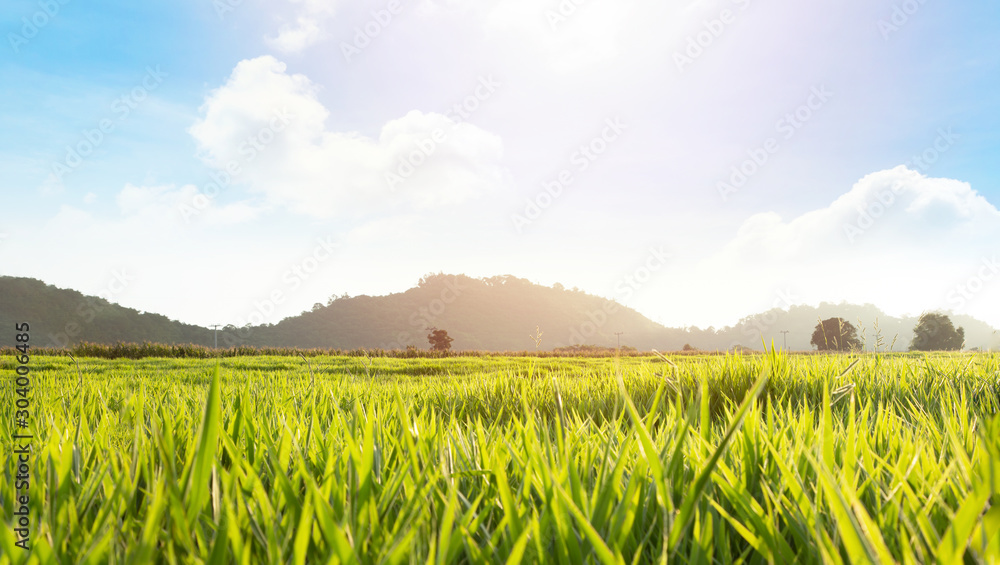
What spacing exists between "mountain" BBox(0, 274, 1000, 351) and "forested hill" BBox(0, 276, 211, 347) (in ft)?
0.36

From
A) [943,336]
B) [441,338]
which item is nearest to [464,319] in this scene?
[441,338]

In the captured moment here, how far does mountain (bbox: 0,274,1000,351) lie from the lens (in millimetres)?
65438

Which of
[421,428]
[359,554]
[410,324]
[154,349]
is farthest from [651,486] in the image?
[410,324]

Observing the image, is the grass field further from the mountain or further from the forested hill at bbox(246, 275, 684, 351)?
the forested hill at bbox(246, 275, 684, 351)

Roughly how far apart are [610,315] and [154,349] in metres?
111

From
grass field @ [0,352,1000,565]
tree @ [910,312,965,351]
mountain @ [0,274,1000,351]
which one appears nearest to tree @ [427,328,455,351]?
mountain @ [0,274,1000,351]

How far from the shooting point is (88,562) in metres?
0.57

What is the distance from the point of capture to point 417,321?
307 ft

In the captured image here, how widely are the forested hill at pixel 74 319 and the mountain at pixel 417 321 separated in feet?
0.36

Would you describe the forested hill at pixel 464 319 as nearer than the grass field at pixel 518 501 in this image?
No

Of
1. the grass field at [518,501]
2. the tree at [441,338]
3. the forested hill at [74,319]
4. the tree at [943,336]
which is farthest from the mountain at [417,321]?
the grass field at [518,501]

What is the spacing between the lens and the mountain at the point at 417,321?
6544cm

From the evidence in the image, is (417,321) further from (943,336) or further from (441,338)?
(943,336)

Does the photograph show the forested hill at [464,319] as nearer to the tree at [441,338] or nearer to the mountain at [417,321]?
the mountain at [417,321]
